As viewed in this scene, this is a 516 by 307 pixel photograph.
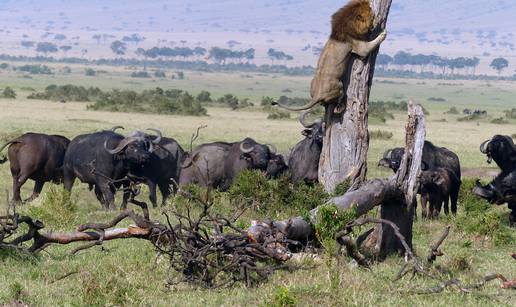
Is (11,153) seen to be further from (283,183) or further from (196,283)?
(196,283)

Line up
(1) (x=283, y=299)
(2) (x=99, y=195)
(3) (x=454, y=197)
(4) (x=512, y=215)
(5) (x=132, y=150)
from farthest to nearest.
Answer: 1. (2) (x=99, y=195)
2. (5) (x=132, y=150)
3. (3) (x=454, y=197)
4. (4) (x=512, y=215)
5. (1) (x=283, y=299)

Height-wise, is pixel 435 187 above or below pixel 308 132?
below

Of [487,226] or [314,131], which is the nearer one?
[487,226]

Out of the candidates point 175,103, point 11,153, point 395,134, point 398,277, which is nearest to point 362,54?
point 398,277

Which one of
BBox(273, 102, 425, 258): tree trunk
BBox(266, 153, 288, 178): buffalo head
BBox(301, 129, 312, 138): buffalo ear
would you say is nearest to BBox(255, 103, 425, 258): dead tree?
BBox(273, 102, 425, 258): tree trunk

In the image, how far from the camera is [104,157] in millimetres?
16766

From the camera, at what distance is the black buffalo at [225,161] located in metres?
17.2

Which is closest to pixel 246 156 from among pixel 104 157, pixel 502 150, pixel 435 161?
pixel 104 157

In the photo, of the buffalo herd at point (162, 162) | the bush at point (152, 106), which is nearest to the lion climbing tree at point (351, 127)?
the buffalo herd at point (162, 162)

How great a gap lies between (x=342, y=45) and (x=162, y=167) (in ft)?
22.1

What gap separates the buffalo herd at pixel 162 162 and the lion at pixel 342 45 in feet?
9.98

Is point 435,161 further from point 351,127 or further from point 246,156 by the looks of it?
point 351,127

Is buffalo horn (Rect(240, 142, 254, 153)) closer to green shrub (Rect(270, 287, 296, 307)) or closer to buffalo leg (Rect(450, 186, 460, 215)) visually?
buffalo leg (Rect(450, 186, 460, 215))

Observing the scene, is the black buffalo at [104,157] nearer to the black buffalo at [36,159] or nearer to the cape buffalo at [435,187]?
the black buffalo at [36,159]
